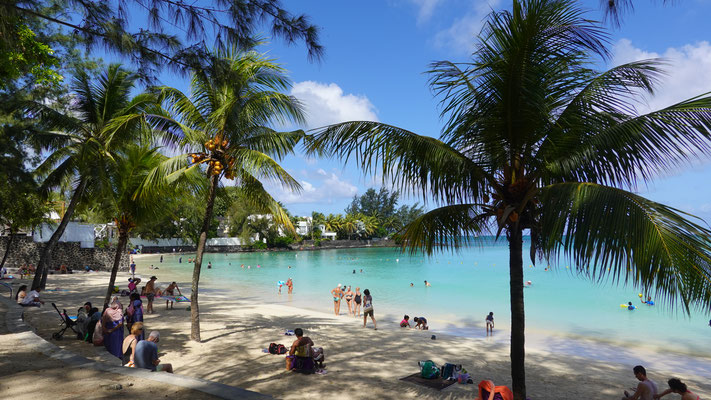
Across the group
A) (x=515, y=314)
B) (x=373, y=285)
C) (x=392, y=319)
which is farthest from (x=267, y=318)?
(x=373, y=285)

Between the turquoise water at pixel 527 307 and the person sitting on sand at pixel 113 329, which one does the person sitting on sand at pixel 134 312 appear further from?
the turquoise water at pixel 527 307

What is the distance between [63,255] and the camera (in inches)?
1252

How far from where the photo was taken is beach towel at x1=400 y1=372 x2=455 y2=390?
725cm

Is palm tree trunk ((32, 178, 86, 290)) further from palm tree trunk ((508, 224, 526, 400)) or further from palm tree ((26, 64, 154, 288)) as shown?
palm tree trunk ((508, 224, 526, 400))

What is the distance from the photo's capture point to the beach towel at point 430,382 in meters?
7.25

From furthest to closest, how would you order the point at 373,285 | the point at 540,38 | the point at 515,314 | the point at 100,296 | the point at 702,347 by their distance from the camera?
the point at 373,285, the point at 100,296, the point at 702,347, the point at 515,314, the point at 540,38

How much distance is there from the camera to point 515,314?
5.49 meters

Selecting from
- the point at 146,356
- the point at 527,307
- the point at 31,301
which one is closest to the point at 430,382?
the point at 146,356

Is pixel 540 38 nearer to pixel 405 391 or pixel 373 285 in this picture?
pixel 405 391

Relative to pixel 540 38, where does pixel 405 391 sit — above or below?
below

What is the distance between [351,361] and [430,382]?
2.18m

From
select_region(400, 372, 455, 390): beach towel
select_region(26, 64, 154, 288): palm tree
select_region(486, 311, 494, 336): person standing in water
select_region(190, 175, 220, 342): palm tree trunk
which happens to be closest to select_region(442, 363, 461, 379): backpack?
select_region(400, 372, 455, 390): beach towel

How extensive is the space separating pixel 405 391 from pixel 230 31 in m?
6.10

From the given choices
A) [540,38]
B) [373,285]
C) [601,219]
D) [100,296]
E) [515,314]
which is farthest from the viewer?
[373,285]
